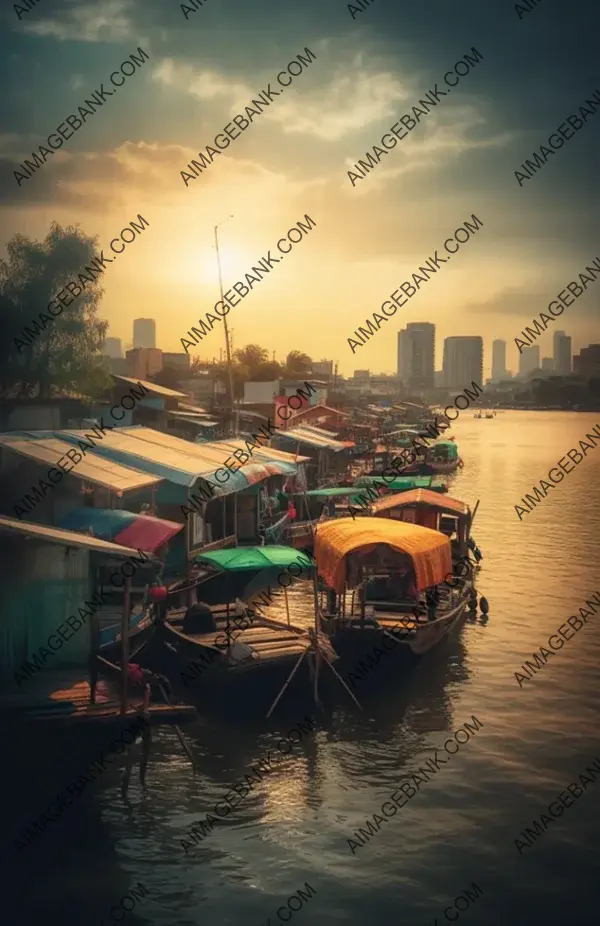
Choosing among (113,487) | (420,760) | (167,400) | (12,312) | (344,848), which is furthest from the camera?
(167,400)

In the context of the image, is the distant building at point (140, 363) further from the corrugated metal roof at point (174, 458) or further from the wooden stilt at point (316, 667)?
the wooden stilt at point (316, 667)

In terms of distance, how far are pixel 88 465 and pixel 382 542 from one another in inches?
298

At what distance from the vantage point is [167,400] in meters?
48.4

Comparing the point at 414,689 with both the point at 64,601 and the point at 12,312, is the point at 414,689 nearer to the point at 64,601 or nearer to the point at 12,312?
the point at 64,601

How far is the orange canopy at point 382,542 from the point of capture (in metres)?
19.5

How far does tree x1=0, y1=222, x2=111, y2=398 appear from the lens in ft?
146

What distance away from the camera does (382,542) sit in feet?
63.8

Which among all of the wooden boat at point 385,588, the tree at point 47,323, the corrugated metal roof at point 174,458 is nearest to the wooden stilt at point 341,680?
the wooden boat at point 385,588

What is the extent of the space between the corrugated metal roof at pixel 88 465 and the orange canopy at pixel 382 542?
481 cm

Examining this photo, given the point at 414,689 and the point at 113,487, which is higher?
the point at 113,487

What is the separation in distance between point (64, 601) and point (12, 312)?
33.4m

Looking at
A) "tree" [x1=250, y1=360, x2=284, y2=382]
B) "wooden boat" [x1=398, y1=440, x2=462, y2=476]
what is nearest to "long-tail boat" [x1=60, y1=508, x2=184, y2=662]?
"wooden boat" [x1=398, y1=440, x2=462, y2=476]

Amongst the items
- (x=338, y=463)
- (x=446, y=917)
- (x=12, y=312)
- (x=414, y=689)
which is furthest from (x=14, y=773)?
(x=338, y=463)

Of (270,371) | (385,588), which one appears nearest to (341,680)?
(385,588)
